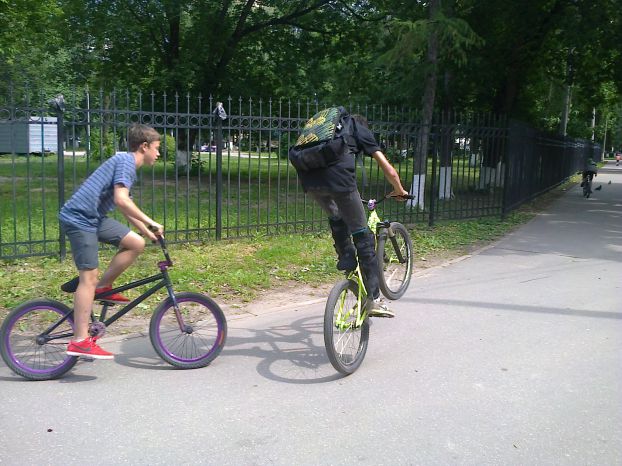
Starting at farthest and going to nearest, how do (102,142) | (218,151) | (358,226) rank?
(218,151), (102,142), (358,226)

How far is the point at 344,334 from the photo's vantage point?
4.24m

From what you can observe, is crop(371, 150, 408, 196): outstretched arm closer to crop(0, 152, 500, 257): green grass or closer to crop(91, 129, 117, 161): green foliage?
crop(0, 152, 500, 257): green grass

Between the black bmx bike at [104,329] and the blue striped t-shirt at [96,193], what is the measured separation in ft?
1.46

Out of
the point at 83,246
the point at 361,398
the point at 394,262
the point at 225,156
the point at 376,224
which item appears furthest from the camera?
the point at 225,156

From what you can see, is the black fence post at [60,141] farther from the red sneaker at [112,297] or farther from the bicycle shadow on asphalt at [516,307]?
the bicycle shadow on asphalt at [516,307]

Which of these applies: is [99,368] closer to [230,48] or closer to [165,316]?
[165,316]

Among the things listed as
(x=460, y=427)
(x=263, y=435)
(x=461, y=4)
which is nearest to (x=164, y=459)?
(x=263, y=435)

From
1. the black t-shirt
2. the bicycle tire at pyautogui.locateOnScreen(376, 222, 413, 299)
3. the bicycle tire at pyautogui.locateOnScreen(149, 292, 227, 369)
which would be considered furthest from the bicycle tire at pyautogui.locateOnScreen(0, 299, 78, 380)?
the bicycle tire at pyautogui.locateOnScreen(376, 222, 413, 299)

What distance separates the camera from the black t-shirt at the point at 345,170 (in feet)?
14.1

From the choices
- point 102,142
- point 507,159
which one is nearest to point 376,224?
point 102,142

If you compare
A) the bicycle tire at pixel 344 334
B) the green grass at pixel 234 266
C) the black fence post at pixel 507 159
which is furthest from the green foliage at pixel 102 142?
the black fence post at pixel 507 159

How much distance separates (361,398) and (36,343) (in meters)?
2.29

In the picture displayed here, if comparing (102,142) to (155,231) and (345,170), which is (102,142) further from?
(345,170)

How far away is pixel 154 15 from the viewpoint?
1795 cm
